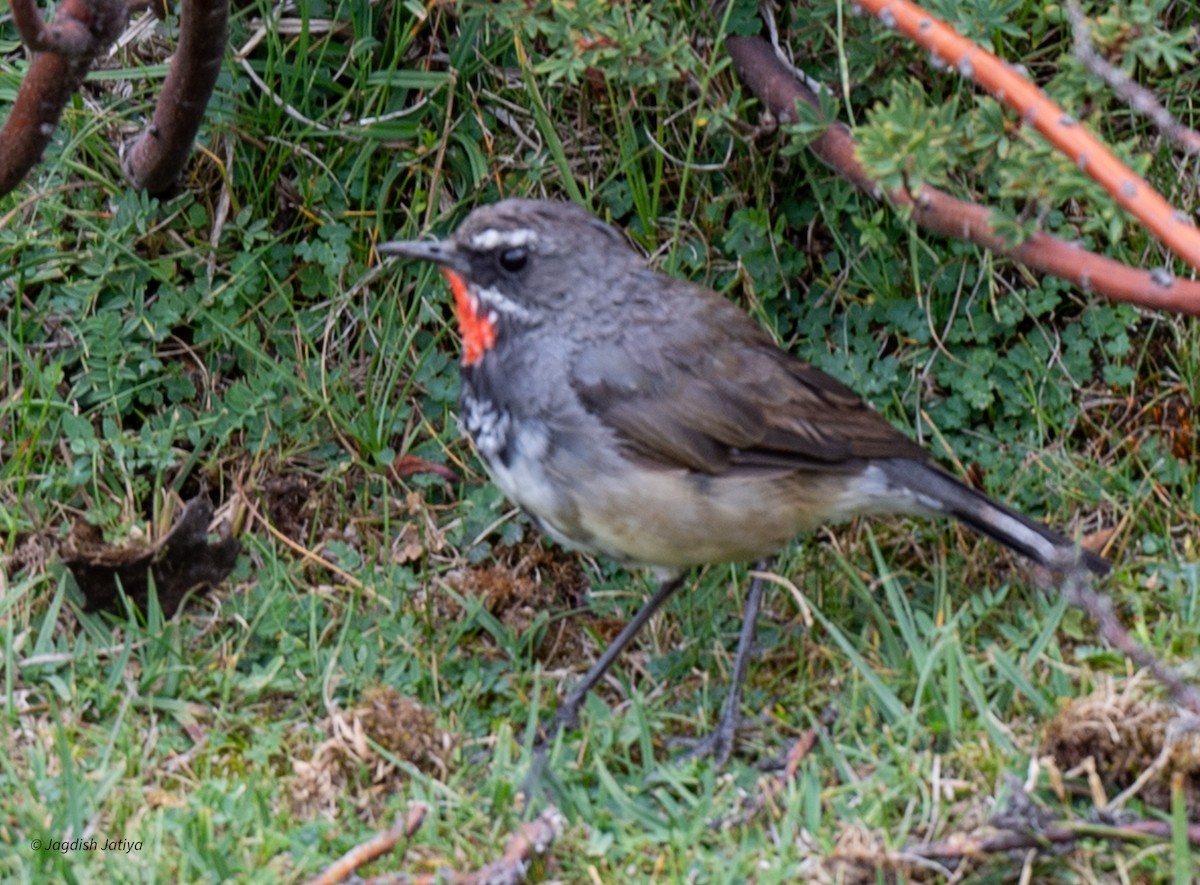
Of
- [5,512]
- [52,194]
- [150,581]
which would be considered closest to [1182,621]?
[150,581]

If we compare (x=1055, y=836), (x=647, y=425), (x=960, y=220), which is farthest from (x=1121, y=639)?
(x=647, y=425)

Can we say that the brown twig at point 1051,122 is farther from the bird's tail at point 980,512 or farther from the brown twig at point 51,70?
the brown twig at point 51,70

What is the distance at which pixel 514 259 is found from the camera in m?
5.33

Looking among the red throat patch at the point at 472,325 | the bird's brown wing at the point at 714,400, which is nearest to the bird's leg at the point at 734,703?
the bird's brown wing at the point at 714,400

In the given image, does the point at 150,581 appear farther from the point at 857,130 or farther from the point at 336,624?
the point at 857,130

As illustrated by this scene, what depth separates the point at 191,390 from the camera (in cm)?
653

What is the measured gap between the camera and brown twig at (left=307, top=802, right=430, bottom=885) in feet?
14.3

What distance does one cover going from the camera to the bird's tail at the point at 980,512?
534 centimetres

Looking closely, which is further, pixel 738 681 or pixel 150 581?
pixel 150 581

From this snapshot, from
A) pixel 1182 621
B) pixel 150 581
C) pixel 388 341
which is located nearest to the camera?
pixel 1182 621

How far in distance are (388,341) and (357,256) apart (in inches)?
15.6

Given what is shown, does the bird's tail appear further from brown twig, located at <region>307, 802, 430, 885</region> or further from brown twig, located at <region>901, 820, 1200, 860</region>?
brown twig, located at <region>307, 802, 430, 885</region>

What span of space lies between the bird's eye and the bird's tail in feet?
4.06

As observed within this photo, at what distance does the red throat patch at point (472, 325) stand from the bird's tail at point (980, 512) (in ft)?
4.09
